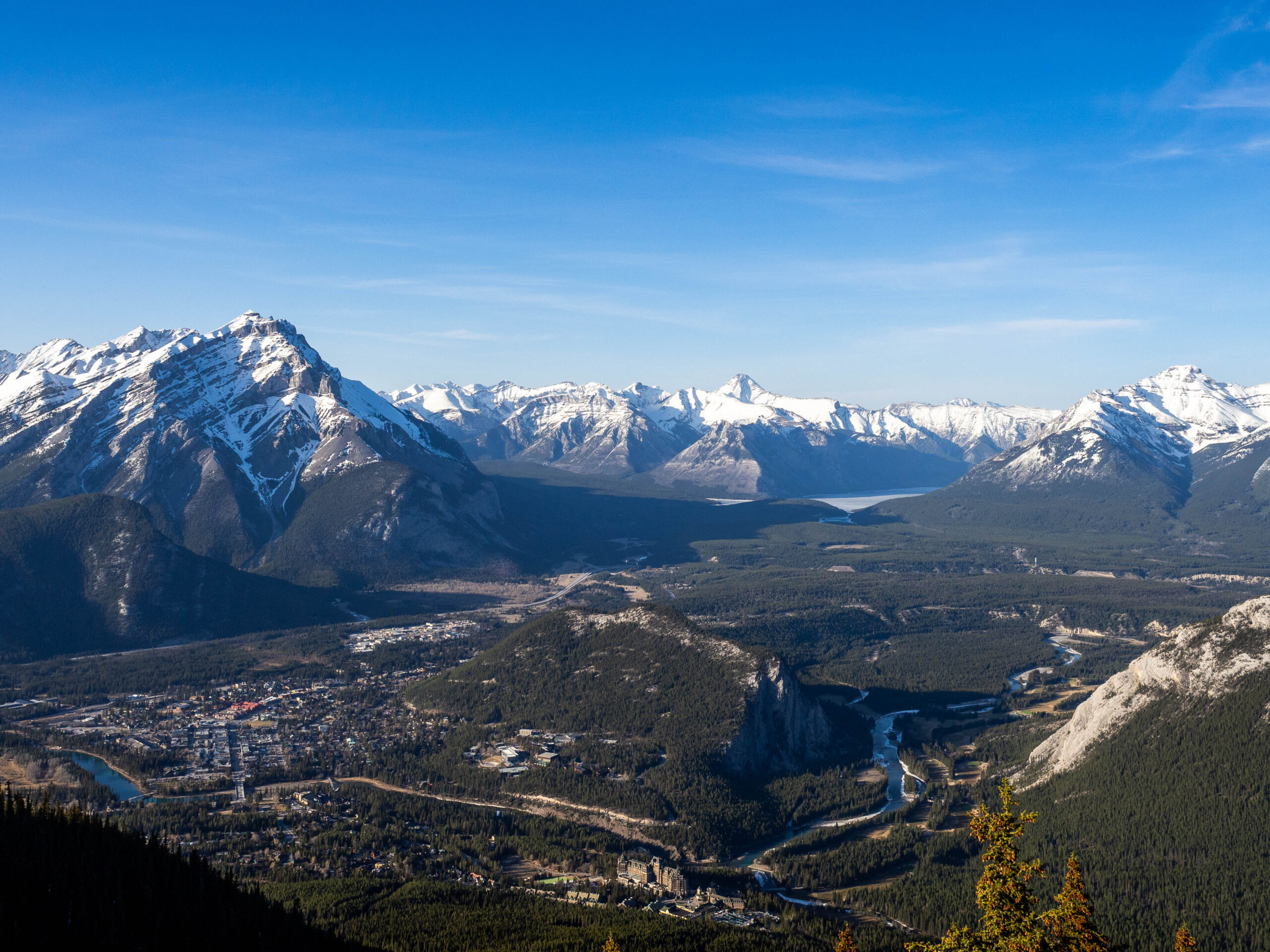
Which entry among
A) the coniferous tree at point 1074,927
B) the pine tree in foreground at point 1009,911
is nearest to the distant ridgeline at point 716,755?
the coniferous tree at point 1074,927

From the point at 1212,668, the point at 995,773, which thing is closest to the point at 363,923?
the point at 995,773

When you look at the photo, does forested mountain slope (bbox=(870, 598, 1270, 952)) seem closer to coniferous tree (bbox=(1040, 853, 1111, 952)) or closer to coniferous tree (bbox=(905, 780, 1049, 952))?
coniferous tree (bbox=(1040, 853, 1111, 952))

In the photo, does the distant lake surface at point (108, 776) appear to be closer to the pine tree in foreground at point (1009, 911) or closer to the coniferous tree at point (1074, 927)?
the pine tree in foreground at point (1009, 911)

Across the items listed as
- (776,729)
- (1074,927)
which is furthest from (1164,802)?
(1074,927)

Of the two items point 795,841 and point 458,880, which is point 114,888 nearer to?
point 458,880

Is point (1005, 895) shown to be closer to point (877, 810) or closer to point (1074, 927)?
point (1074, 927)

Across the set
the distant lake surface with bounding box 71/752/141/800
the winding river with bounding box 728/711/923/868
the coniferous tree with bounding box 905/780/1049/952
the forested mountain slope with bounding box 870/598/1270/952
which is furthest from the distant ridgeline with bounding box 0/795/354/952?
the forested mountain slope with bounding box 870/598/1270/952
